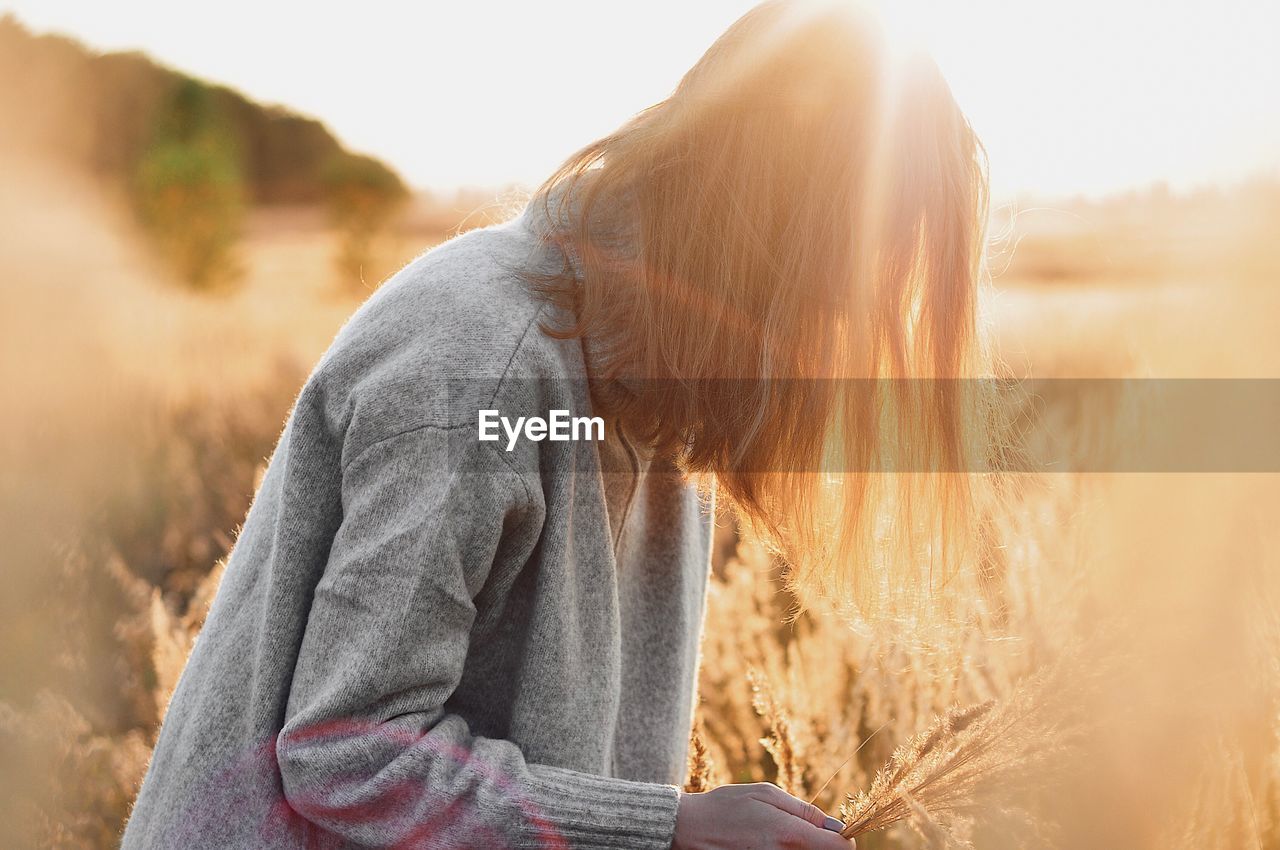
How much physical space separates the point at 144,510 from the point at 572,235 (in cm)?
259

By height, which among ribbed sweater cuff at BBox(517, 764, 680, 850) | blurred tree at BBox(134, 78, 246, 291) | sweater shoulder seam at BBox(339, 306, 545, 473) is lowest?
ribbed sweater cuff at BBox(517, 764, 680, 850)

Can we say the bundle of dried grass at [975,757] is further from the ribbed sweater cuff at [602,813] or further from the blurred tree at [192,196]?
the blurred tree at [192,196]

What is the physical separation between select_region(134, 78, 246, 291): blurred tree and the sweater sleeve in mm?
9054

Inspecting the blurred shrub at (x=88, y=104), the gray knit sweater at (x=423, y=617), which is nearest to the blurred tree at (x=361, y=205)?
the blurred shrub at (x=88, y=104)

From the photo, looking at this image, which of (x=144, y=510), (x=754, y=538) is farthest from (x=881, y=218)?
(x=144, y=510)

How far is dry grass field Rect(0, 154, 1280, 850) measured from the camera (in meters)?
1.36

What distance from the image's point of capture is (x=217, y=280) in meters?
9.92

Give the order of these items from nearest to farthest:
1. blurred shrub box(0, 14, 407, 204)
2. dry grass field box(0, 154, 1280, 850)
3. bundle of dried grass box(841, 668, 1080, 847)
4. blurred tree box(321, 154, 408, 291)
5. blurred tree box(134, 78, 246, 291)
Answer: bundle of dried grass box(841, 668, 1080, 847) → dry grass field box(0, 154, 1280, 850) → blurred shrub box(0, 14, 407, 204) → blurred tree box(134, 78, 246, 291) → blurred tree box(321, 154, 408, 291)

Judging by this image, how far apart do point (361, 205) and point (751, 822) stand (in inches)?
523

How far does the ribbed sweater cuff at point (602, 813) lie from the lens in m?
1.06

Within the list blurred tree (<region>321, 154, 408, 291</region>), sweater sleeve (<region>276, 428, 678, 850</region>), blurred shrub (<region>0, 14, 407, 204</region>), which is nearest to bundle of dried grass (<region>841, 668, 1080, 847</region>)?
sweater sleeve (<region>276, 428, 678, 850</region>)

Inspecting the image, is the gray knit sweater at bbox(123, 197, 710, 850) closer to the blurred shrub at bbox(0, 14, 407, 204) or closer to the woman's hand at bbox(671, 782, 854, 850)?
the woman's hand at bbox(671, 782, 854, 850)

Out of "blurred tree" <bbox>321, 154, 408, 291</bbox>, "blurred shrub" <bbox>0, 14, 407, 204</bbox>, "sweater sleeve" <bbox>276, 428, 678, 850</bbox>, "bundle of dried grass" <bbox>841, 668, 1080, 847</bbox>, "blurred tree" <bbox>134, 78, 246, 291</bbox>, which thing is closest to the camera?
"sweater sleeve" <bbox>276, 428, 678, 850</bbox>

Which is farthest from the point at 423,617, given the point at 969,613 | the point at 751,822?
the point at 969,613
